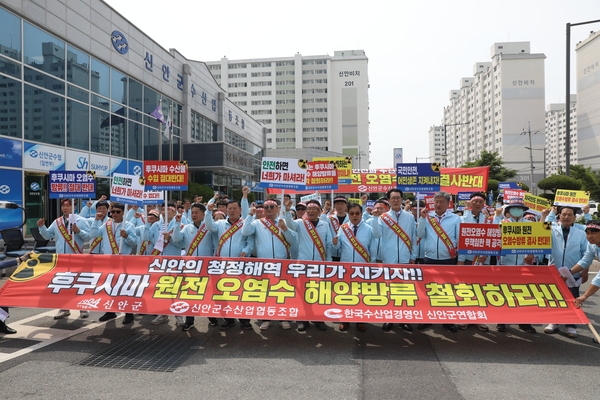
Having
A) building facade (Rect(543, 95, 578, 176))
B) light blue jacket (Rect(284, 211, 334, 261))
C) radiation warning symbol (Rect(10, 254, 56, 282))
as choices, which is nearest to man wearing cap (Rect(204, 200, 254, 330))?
light blue jacket (Rect(284, 211, 334, 261))

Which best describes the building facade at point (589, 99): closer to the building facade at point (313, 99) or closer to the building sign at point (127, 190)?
the building facade at point (313, 99)

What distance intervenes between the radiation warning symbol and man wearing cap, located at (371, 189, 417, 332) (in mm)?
4822

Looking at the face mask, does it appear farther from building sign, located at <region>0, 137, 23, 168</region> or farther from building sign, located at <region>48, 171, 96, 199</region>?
building sign, located at <region>0, 137, 23, 168</region>

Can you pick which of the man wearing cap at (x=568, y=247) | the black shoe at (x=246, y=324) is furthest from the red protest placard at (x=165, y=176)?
the man wearing cap at (x=568, y=247)

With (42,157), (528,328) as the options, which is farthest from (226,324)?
(42,157)

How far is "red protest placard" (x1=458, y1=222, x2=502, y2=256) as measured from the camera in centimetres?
621

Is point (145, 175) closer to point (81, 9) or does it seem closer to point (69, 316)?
point (69, 316)

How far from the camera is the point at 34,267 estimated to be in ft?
20.3

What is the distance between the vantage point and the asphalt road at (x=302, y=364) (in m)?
4.14

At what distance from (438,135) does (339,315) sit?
18107cm

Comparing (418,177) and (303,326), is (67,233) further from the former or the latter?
(418,177)

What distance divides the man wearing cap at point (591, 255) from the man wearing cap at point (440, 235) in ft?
5.14

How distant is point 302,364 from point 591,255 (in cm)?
420

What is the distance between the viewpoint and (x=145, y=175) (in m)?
8.02
